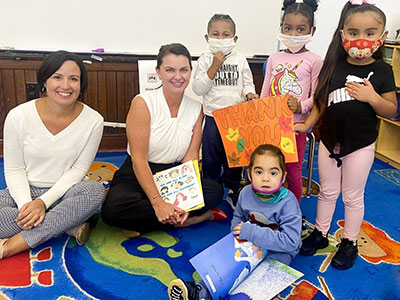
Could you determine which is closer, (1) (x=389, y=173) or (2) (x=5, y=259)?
(2) (x=5, y=259)

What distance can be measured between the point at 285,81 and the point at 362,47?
527 millimetres

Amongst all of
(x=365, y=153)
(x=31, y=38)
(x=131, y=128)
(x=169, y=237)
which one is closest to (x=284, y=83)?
(x=365, y=153)

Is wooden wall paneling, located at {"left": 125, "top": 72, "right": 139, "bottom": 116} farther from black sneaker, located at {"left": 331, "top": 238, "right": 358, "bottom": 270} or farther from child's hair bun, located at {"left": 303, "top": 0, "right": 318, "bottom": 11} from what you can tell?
black sneaker, located at {"left": 331, "top": 238, "right": 358, "bottom": 270}

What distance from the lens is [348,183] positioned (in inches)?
69.7

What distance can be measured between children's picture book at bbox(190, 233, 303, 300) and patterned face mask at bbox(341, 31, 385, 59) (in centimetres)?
93

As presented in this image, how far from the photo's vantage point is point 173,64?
193cm

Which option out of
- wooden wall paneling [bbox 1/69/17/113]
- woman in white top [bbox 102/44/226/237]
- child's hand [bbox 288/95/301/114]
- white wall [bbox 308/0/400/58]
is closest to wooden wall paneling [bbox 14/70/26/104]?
wooden wall paneling [bbox 1/69/17/113]

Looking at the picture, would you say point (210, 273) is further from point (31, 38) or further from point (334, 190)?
point (31, 38)

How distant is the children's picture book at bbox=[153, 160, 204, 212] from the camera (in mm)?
1908

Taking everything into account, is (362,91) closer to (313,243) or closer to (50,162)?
(313,243)

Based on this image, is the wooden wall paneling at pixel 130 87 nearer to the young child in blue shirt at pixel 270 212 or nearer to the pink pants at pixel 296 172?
the pink pants at pixel 296 172

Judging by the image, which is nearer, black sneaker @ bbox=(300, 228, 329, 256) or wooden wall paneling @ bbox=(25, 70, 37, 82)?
black sneaker @ bbox=(300, 228, 329, 256)

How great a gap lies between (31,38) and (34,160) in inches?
61.4

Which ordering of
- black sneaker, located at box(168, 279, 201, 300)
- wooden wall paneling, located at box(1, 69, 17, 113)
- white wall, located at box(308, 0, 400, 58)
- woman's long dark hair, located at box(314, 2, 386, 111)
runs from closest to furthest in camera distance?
black sneaker, located at box(168, 279, 201, 300), woman's long dark hair, located at box(314, 2, 386, 111), wooden wall paneling, located at box(1, 69, 17, 113), white wall, located at box(308, 0, 400, 58)
